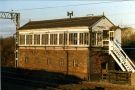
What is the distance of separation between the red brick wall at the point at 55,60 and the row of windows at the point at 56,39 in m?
0.93

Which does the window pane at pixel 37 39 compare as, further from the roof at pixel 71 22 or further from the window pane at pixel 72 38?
the window pane at pixel 72 38

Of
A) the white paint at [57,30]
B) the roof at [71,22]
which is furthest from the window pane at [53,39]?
the roof at [71,22]

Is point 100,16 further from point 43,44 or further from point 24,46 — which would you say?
point 24,46

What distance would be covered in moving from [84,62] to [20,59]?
14716 mm

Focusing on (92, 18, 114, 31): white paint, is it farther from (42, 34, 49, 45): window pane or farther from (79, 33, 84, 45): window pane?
(42, 34, 49, 45): window pane

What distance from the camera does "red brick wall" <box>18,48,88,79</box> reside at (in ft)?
116

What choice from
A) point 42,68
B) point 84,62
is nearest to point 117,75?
point 84,62

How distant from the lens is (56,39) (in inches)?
1545

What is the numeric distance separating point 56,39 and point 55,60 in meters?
2.54

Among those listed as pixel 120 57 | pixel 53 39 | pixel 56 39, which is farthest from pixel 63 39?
pixel 120 57

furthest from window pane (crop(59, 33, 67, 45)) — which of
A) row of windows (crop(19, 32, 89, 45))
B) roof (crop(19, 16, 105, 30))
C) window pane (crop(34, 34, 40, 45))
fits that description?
window pane (crop(34, 34, 40, 45))

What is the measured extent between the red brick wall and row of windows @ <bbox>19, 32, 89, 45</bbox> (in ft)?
3.05

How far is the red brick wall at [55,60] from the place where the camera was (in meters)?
35.3

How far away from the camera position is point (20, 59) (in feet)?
154
